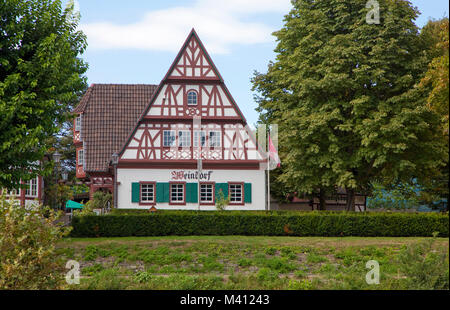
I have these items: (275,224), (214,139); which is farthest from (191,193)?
(275,224)

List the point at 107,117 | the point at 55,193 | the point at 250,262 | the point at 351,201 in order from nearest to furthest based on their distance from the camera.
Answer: the point at 250,262 → the point at 351,201 → the point at 107,117 → the point at 55,193

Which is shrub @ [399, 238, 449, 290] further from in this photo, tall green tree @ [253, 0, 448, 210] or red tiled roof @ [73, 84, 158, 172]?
red tiled roof @ [73, 84, 158, 172]

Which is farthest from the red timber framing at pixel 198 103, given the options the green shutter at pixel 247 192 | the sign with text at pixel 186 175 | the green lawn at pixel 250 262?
the green lawn at pixel 250 262

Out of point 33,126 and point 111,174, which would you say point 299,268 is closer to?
point 33,126

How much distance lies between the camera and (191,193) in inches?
1187

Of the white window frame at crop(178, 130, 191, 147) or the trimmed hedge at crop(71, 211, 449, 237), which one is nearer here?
the trimmed hedge at crop(71, 211, 449, 237)

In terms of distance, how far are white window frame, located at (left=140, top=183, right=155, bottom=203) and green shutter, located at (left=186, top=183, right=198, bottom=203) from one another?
2.08 metres

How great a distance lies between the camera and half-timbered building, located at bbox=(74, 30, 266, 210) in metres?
30.0

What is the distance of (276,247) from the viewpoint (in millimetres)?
17625

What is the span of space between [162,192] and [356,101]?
1261 cm

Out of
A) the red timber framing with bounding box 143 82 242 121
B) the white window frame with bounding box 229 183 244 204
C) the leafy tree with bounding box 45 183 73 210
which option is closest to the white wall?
the white window frame with bounding box 229 183 244 204

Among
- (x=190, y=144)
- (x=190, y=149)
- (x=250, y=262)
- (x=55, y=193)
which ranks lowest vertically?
(x=250, y=262)

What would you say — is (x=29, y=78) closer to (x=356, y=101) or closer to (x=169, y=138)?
(x=169, y=138)
